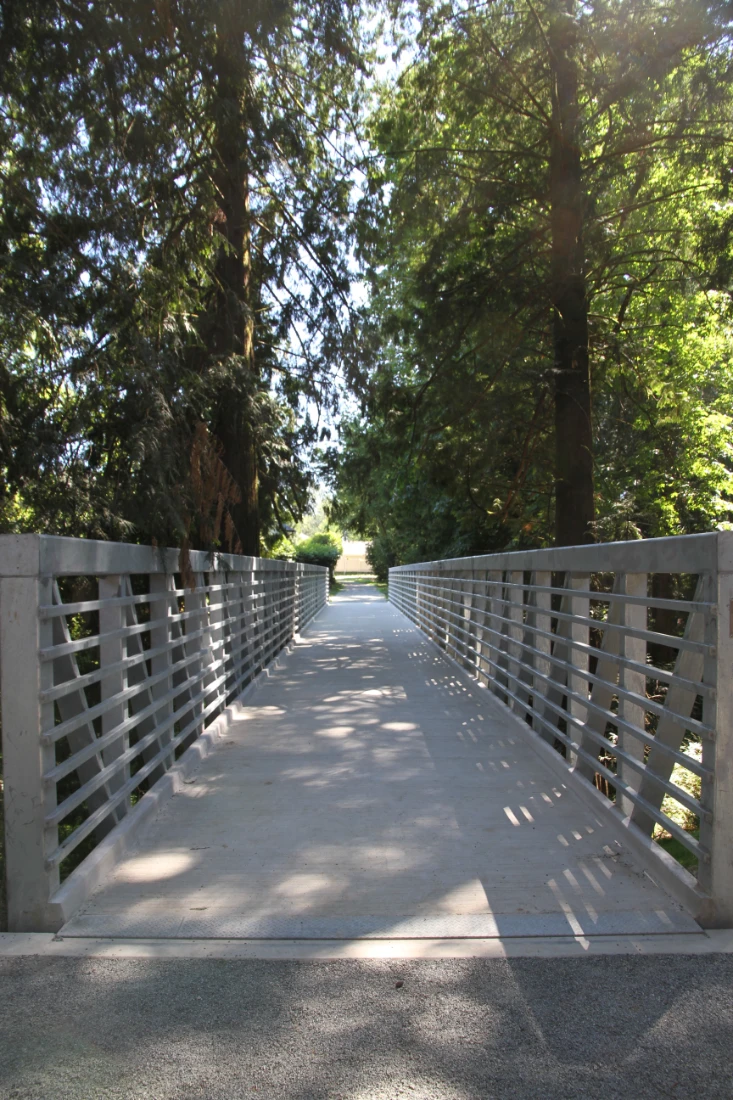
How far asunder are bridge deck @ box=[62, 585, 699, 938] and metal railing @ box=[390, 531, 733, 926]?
25 centimetres

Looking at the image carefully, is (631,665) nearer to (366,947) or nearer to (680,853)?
(366,947)

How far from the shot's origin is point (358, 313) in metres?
11.3

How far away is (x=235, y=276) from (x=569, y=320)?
14.3 feet

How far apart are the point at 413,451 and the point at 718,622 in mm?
9937

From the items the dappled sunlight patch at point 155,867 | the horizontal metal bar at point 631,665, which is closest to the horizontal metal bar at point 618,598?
the horizontal metal bar at point 631,665

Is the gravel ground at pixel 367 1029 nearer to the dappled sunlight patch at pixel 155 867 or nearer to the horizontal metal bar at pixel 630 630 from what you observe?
the dappled sunlight patch at pixel 155 867

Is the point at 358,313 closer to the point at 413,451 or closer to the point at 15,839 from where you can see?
the point at 413,451

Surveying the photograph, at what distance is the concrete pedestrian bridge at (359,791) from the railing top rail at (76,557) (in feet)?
0.06

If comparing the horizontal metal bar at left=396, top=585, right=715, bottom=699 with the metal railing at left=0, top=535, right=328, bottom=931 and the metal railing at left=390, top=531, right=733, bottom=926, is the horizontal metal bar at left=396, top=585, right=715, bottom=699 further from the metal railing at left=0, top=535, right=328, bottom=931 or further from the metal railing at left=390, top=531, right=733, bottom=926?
the metal railing at left=0, top=535, right=328, bottom=931

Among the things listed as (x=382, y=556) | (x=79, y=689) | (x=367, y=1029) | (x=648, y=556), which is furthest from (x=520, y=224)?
(x=382, y=556)

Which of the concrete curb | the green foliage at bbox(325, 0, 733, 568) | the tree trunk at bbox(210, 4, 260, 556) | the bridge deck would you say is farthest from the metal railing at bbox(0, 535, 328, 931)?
the green foliage at bbox(325, 0, 733, 568)

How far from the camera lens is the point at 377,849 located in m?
4.01

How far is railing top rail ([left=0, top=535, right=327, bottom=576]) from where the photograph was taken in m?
3.08

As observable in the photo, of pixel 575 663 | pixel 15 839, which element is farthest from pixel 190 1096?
pixel 575 663
